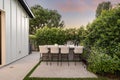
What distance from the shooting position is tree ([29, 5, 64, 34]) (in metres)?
36.2

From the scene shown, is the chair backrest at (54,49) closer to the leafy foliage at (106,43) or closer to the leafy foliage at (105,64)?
the leafy foliage at (106,43)

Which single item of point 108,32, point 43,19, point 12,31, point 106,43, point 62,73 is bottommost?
point 62,73

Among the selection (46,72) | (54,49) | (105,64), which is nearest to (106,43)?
(105,64)

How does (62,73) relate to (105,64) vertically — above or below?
below

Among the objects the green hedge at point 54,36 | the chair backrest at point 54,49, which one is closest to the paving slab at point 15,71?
the chair backrest at point 54,49

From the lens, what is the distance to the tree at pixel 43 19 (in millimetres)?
36250

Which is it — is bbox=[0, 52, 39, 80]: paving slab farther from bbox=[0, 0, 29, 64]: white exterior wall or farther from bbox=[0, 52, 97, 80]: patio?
bbox=[0, 0, 29, 64]: white exterior wall

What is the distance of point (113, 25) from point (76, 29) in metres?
7.54

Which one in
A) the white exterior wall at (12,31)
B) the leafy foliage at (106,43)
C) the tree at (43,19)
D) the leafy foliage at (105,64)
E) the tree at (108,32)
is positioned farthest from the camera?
the tree at (43,19)

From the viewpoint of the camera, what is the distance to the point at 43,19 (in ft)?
120

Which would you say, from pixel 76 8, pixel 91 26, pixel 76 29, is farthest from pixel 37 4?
pixel 91 26

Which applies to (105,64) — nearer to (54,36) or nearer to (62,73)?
(62,73)

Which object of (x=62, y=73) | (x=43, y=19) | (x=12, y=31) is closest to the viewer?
(x=62, y=73)

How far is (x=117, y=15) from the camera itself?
10.0 m
